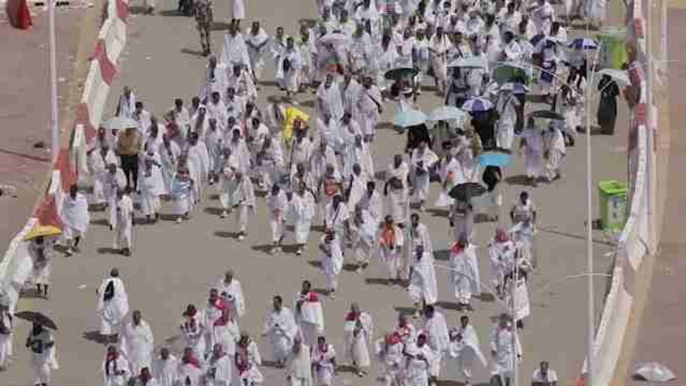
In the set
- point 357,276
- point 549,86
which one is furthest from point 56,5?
point 357,276

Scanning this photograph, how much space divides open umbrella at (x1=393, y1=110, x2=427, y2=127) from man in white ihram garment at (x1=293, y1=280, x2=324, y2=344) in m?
6.89

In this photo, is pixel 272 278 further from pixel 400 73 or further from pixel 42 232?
pixel 400 73

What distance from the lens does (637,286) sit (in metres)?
49.3

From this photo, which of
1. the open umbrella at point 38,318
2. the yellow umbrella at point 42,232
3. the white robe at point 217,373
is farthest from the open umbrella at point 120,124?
the white robe at point 217,373

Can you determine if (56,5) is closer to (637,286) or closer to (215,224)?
(215,224)

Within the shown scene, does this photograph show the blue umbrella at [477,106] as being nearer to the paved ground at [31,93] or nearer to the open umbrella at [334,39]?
the open umbrella at [334,39]

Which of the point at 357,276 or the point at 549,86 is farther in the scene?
the point at 549,86

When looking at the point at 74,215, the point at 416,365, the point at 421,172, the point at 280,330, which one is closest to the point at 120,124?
the point at 74,215

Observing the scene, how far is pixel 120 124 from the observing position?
2012 inches

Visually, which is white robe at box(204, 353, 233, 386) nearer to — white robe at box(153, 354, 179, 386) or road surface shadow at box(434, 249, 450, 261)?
white robe at box(153, 354, 179, 386)

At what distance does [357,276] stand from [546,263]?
3135 millimetres

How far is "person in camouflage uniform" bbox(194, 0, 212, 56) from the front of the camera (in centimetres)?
5744

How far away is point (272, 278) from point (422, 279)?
3.01 m

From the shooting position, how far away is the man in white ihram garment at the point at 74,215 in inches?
1944
